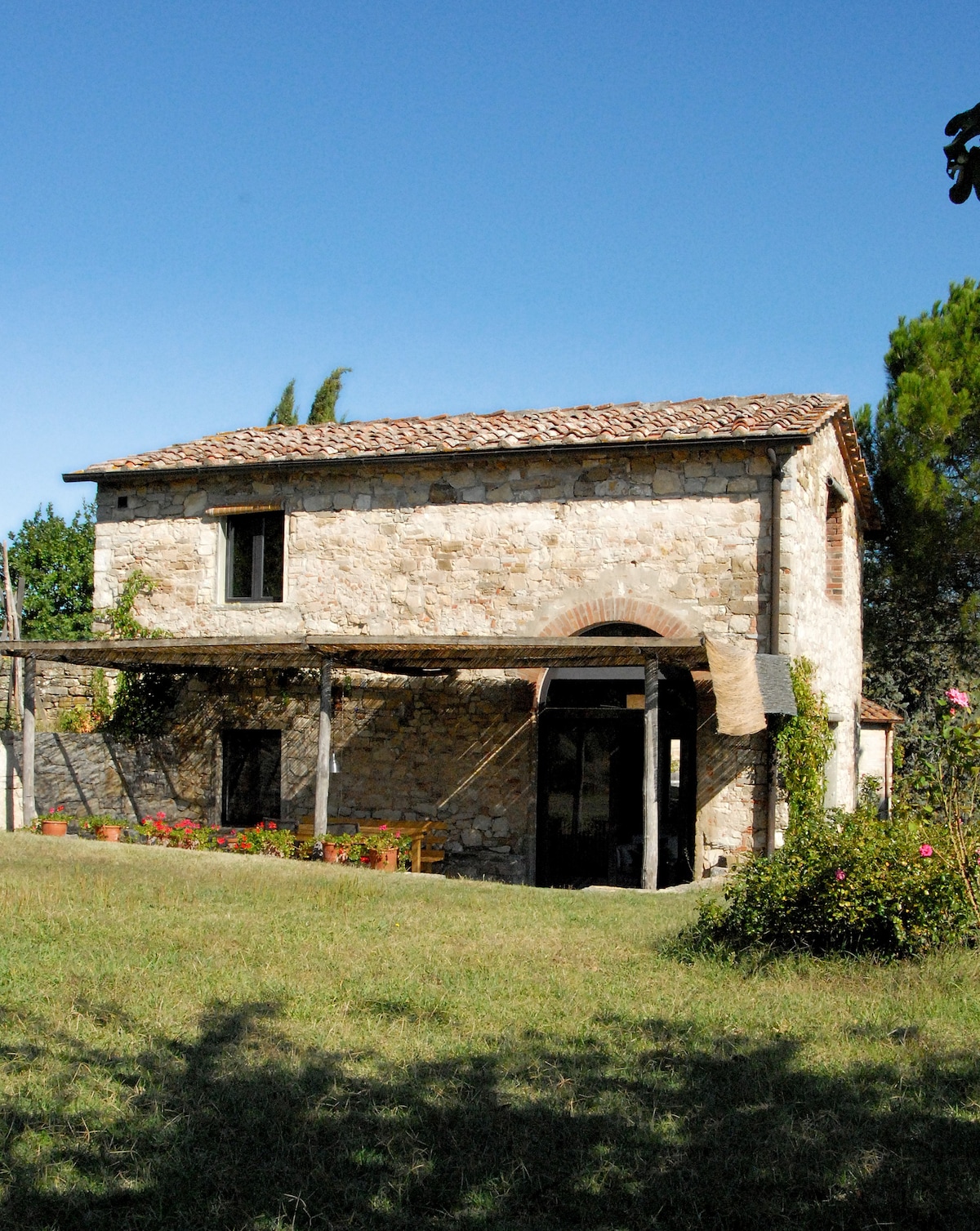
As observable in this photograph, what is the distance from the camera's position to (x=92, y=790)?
14.9 metres

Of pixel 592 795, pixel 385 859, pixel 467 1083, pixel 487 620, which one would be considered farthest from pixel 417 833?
pixel 467 1083

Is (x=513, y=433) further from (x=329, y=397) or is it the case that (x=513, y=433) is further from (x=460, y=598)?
(x=329, y=397)

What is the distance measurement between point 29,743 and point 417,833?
186 inches

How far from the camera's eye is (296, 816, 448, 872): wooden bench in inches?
502

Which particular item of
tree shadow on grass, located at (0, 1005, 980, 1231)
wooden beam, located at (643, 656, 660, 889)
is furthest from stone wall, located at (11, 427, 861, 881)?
tree shadow on grass, located at (0, 1005, 980, 1231)

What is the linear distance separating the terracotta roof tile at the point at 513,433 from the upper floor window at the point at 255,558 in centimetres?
80

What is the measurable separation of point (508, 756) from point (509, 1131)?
369 inches

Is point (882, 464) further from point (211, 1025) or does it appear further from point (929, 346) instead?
point (211, 1025)

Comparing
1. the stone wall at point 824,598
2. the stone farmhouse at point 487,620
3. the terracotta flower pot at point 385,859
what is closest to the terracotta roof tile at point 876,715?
the stone wall at point 824,598

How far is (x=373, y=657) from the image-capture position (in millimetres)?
12680

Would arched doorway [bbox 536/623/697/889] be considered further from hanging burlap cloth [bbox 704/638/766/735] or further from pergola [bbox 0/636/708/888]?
hanging burlap cloth [bbox 704/638/766/735]

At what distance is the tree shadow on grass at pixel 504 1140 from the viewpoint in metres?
3.55

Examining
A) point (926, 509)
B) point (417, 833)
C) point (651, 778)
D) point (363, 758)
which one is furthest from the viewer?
point (926, 509)

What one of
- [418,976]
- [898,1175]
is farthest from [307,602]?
[898,1175]
